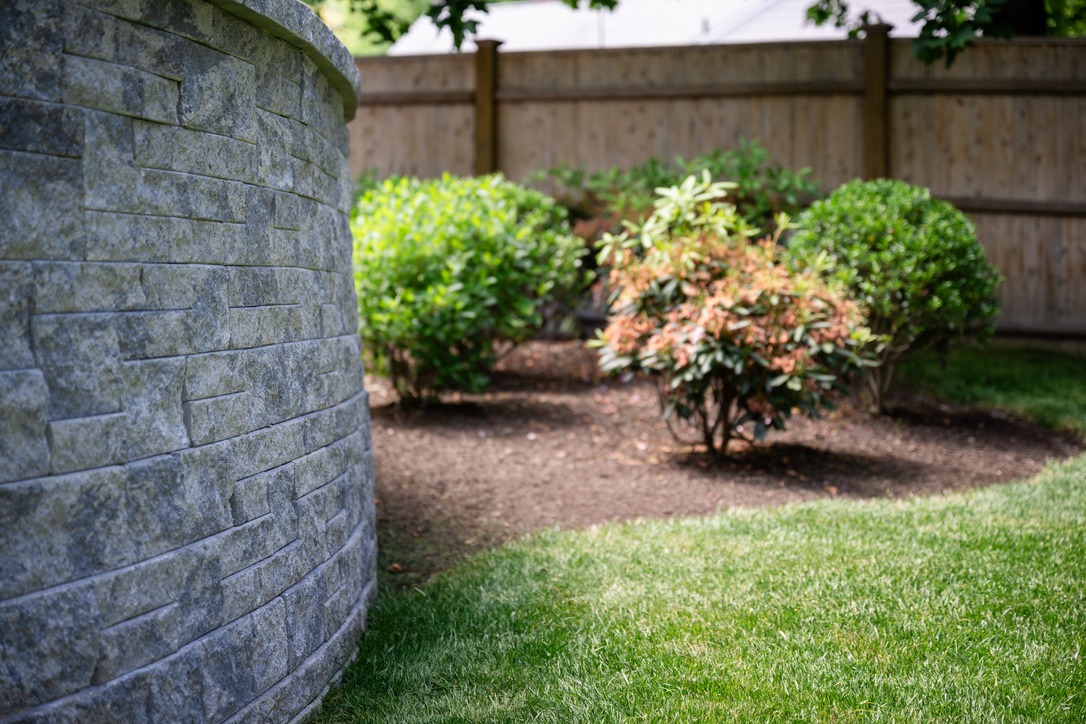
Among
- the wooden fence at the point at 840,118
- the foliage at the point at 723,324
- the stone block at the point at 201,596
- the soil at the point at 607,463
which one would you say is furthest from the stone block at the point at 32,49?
the wooden fence at the point at 840,118

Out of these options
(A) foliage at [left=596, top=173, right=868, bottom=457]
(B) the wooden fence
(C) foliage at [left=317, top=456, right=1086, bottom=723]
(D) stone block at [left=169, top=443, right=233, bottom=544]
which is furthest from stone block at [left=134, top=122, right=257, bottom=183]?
(B) the wooden fence

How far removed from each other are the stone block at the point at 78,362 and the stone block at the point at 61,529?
0.44 feet

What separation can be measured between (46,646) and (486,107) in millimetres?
8753

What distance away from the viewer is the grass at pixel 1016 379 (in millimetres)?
6715

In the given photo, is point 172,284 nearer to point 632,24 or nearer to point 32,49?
point 32,49

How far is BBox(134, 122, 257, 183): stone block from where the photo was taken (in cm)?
193

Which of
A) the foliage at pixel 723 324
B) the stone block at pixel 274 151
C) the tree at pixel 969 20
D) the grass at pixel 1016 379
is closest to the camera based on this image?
the stone block at pixel 274 151

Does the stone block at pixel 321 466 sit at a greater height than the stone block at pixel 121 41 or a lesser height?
lesser

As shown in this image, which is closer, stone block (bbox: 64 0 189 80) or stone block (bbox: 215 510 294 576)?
stone block (bbox: 64 0 189 80)

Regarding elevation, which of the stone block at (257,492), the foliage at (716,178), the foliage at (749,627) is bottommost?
the foliage at (749,627)

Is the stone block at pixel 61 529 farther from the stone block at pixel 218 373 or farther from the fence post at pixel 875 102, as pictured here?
the fence post at pixel 875 102

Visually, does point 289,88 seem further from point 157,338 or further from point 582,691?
point 582,691

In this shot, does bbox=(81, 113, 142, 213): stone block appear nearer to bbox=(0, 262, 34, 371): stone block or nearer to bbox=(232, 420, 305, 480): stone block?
bbox=(0, 262, 34, 371): stone block

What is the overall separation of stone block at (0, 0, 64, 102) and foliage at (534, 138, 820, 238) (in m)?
6.48
